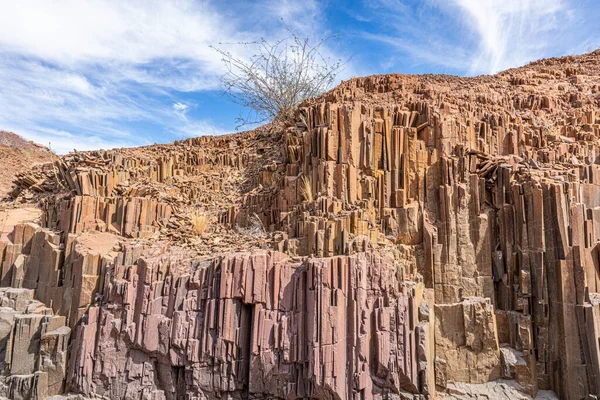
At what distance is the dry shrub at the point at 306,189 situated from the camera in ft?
23.9

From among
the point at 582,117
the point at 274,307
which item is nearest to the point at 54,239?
the point at 274,307

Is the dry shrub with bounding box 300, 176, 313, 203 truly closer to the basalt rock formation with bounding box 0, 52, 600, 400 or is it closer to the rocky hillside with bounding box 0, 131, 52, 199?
the basalt rock formation with bounding box 0, 52, 600, 400

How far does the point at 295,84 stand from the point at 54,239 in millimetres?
8664

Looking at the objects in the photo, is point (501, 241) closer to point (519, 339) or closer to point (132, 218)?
point (519, 339)

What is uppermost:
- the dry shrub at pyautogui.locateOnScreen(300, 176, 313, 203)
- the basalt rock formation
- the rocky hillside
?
the rocky hillside

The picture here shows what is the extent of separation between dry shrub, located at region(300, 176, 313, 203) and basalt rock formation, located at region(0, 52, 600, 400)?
0.21 ft

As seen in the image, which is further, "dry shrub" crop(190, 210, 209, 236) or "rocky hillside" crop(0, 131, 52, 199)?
"rocky hillside" crop(0, 131, 52, 199)

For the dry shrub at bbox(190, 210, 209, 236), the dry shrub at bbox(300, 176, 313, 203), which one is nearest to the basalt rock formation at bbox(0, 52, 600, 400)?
the dry shrub at bbox(300, 176, 313, 203)

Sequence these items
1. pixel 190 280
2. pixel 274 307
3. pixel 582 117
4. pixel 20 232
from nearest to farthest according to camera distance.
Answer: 1. pixel 274 307
2. pixel 190 280
3. pixel 20 232
4. pixel 582 117

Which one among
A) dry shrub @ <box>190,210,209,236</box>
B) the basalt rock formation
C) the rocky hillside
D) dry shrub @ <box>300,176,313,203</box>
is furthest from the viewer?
the rocky hillside

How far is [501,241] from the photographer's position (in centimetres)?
Result: 673

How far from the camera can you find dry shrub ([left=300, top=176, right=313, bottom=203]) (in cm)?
728

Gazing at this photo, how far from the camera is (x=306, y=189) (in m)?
7.35

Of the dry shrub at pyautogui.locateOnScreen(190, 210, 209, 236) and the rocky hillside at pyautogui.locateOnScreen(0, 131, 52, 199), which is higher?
the rocky hillside at pyautogui.locateOnScreen(0, 131, 52, 199)
